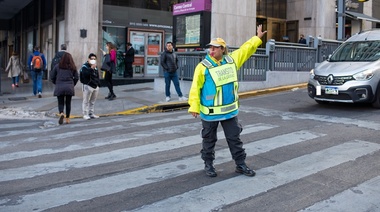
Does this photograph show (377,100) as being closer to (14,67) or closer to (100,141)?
(100,141)

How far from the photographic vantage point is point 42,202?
4.86 meters

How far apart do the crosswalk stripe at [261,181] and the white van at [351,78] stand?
11.4ft

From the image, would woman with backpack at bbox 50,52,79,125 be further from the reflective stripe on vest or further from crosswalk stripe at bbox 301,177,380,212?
crosswalk stripe at bbox 301,177,380,212

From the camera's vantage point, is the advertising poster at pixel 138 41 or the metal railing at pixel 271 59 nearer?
the metal railing at pixel 271 59

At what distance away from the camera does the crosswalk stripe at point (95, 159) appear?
606cm

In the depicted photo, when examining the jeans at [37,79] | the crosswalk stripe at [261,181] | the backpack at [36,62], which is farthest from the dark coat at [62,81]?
the crosswalk stripe at [261,181]

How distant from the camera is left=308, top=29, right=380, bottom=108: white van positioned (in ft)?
34.6

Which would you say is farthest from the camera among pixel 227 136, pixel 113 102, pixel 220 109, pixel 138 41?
pixel 138 41

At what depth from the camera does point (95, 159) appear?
6.76m

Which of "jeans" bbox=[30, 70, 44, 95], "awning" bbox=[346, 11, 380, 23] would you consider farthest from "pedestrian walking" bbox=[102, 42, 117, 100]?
"awning" bbox=[346, 11, 380, 23]

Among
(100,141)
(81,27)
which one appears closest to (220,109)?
(100,141)

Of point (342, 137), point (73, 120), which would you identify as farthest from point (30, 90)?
point (342, 137)

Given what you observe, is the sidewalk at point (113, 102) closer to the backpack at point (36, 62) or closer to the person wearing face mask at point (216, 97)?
the backpack at point (36, 62)

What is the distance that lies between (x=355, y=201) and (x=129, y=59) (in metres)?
16.2
